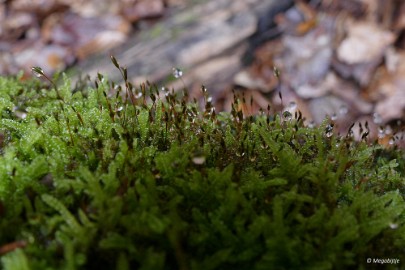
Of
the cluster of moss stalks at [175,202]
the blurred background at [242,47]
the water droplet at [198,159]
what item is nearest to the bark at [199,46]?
the blurred background at [242,47]

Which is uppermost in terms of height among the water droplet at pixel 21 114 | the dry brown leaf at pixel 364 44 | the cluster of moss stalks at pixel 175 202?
the dry brown leaf at pixel 364 44

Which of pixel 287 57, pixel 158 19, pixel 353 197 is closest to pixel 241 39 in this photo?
pixel 287 57

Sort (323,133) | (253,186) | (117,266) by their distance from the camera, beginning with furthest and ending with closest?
1. (323,133)
2. (253,186)
3. (117,266)

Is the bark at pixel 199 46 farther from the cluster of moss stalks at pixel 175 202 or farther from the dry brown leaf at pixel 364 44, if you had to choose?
the cluster of moss stalks at pixel 175 202

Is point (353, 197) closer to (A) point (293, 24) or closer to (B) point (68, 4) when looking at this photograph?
(A) point (293, 24)

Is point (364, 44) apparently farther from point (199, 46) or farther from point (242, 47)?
point (199, 46)

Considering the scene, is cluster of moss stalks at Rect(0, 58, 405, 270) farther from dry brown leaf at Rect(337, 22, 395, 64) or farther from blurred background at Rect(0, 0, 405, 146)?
dry brown leaf at Rect(337, 22, 395, 64)

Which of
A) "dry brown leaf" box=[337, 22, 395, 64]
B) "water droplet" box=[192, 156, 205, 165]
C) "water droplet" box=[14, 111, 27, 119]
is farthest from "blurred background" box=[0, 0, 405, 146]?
"water droplet" box=[192, 156, 205, 165]
